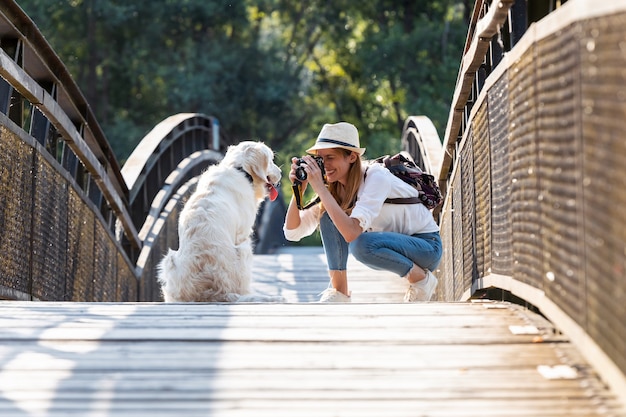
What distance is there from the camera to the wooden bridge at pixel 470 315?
2512 millimetres

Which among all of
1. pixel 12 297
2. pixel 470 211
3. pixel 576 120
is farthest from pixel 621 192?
pixel 12 297

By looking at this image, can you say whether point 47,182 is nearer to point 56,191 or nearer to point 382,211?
point 56,191

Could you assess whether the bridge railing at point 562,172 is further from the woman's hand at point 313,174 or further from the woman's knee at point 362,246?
the woman's hand at point 313,174

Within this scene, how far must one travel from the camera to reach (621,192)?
7.27ft

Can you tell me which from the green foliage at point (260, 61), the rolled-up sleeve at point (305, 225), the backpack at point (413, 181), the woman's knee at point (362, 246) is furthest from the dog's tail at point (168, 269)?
the green foliage at point (260, 61)

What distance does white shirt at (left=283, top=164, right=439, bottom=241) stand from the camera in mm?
5418

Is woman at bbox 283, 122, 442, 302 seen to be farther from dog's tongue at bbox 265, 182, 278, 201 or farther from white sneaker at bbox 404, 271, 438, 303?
dog's tongue at bbox 265, 182, 278, 201

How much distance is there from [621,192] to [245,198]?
4.33 metres

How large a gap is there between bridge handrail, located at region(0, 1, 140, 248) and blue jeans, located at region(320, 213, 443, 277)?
192 cm

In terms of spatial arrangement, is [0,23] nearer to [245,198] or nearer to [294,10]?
[245,198]

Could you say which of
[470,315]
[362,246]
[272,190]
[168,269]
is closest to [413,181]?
[362,246]

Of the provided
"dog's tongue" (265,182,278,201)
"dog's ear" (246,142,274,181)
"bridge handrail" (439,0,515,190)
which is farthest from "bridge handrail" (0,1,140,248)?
"bridge handrail" (439,0,515,190)

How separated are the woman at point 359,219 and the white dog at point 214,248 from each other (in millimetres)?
418

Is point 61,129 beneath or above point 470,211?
above
